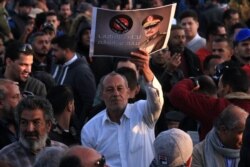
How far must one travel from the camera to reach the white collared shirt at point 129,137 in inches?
336

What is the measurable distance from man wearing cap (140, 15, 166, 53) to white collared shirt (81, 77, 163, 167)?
17.9 inches

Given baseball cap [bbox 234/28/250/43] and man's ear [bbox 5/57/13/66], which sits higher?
baseball cap [bbox 234/28/250/43]

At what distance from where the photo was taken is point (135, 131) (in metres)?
8.57

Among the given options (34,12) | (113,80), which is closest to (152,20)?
(113,80)

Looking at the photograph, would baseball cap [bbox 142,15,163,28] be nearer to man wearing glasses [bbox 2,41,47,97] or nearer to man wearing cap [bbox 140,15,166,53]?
man wearing cap [bbox 140,15,166,53]

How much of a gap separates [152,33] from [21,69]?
2765 millimetres

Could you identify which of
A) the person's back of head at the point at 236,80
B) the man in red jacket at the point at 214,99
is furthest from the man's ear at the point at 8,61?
the person's back of head at the point at 236,80

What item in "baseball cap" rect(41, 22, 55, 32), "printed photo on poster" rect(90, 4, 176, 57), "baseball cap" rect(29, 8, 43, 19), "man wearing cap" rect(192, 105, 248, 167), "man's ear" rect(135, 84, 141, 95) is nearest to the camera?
"man wearing cap" rect(192, 105, 248, 167)

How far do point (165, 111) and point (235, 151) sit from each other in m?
3.68

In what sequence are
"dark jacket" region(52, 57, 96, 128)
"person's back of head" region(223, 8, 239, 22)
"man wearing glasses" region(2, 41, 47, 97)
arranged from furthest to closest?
"person's back of head" region(223, 8, 239, 22), "dark jacket" region(52, 57, 96, 128), "man wearing glasses" region(2, 41, 47, 97)

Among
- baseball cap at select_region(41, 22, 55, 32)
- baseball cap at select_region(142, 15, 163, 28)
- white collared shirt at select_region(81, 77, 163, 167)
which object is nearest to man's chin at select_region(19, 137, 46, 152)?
white collared shirt at select_region(81, 77, 163, 167)

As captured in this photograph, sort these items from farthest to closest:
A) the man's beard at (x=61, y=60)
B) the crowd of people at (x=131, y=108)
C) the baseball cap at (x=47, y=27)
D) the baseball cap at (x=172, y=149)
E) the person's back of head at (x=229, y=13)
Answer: the person's back of head at (x=229, y=13), the baseball cap at (x=47, y=27), the man's beard at (x=61, y=60), the crowd of people at (x=131, y=108), the baseball cap at (x=172, y=149)

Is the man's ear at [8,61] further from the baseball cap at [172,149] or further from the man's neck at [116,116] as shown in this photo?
the baseball cap at [172,149]

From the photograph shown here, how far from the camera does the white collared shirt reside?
8523 millimetres
